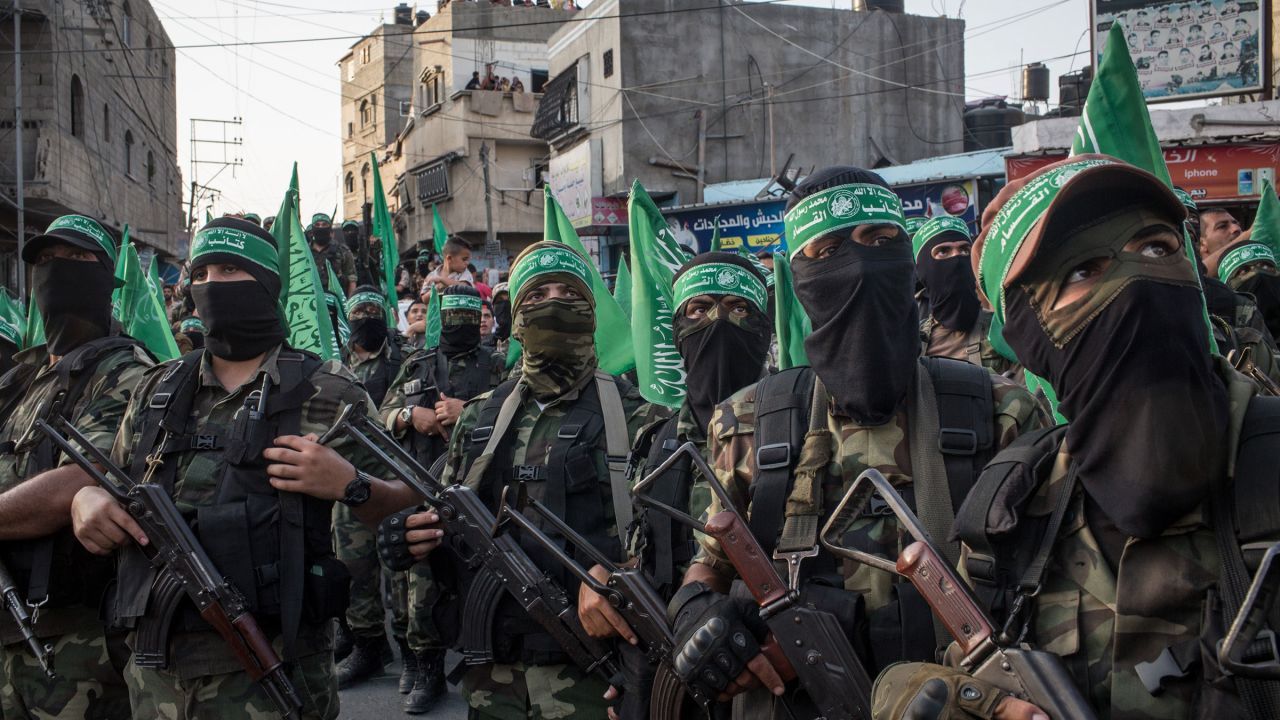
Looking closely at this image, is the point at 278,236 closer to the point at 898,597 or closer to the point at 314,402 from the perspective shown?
the point at 314,402

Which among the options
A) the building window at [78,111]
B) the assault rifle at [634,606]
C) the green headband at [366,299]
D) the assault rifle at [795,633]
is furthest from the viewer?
the building window at [78,111]

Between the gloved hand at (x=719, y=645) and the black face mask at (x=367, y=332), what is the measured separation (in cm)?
659

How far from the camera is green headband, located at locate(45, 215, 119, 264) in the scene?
4.30m

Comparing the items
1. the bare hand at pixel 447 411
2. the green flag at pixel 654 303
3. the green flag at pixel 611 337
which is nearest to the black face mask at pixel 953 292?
the green flag at pixel 654 303

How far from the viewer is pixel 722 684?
248cm

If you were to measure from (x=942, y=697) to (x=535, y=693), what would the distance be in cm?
220

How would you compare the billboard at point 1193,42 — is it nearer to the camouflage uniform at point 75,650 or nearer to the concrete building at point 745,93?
the concrete building at point 745,93

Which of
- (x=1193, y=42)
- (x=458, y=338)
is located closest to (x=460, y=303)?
(x=458, y=338)

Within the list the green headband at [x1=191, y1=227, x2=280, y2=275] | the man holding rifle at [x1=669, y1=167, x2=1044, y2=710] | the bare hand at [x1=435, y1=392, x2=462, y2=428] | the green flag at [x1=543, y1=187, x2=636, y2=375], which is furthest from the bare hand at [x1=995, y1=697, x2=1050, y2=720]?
the bare hand at [x1=435, y1=392, x2=462, y2=428]

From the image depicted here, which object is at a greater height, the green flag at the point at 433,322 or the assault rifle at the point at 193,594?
the green flag at the point at 433,322

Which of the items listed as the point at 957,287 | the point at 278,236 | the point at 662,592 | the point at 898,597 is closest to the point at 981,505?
the point at 898,597

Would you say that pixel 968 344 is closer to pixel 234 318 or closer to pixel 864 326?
pixel 864 326

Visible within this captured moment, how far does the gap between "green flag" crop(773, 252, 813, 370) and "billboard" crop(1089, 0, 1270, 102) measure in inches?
571

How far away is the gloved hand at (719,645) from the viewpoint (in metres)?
2.47
